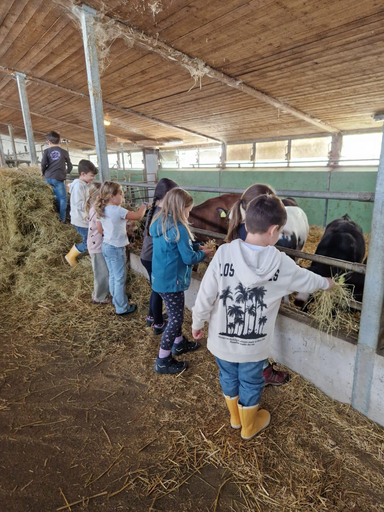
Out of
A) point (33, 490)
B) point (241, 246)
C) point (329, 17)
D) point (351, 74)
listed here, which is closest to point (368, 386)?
point (241, 246)

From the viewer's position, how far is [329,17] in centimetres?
430

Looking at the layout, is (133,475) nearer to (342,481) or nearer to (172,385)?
(172,385)

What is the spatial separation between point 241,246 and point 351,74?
6.31m

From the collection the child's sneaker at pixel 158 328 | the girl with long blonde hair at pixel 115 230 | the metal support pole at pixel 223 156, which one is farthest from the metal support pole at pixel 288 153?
the child's sneaker at pixel 158 328

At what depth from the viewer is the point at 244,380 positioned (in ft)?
6.05

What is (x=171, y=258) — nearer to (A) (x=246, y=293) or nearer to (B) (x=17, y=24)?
(A) (x=246, y=293)

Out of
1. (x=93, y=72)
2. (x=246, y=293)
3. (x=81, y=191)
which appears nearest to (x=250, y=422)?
(x=246, y=293)

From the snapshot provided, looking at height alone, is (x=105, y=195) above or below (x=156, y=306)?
above

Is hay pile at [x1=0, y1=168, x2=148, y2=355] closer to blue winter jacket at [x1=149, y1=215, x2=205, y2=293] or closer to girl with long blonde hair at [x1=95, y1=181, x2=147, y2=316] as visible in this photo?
girl with long blonde hair at [x1=95, y1=181, x2=147, y2=316]

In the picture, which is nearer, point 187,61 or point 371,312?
point 371,312

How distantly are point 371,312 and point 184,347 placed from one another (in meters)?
1.58

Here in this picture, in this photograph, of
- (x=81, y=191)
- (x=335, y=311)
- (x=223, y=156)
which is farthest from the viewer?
(x=223, y=156)

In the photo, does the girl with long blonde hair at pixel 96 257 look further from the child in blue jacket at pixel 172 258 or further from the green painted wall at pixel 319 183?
the green painted wall at pixel 319 183

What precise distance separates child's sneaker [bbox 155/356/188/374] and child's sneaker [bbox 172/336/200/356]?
196 mm
